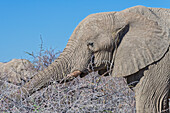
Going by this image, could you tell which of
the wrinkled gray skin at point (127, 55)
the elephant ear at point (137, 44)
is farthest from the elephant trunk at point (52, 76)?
the elephant ear at point (137, 44)

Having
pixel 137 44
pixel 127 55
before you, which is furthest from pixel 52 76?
pixel 137 44

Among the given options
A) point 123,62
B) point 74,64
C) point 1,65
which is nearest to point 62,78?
point 74,64

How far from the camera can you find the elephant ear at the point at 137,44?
264 centimetres

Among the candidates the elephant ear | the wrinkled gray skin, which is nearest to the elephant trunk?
the wrinkled gray skin

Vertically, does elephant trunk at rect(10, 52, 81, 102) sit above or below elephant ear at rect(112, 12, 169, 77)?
below

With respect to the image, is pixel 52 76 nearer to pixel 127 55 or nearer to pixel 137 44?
pixel 127 55

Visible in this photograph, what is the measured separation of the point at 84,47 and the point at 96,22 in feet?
0.82

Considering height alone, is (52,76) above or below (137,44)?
below

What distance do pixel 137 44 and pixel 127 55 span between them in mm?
129

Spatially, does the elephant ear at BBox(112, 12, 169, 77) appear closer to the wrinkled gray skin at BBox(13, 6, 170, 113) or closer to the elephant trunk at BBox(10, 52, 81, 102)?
the wrinkled gray skin at BBox(13, 6, 170, 113)

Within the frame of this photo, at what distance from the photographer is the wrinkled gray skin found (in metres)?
2.64

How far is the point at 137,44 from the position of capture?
2654 mm

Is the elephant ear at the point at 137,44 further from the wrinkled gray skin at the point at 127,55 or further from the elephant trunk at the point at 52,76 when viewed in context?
the elephant trunk at the point at 52,76

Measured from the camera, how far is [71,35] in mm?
2822
